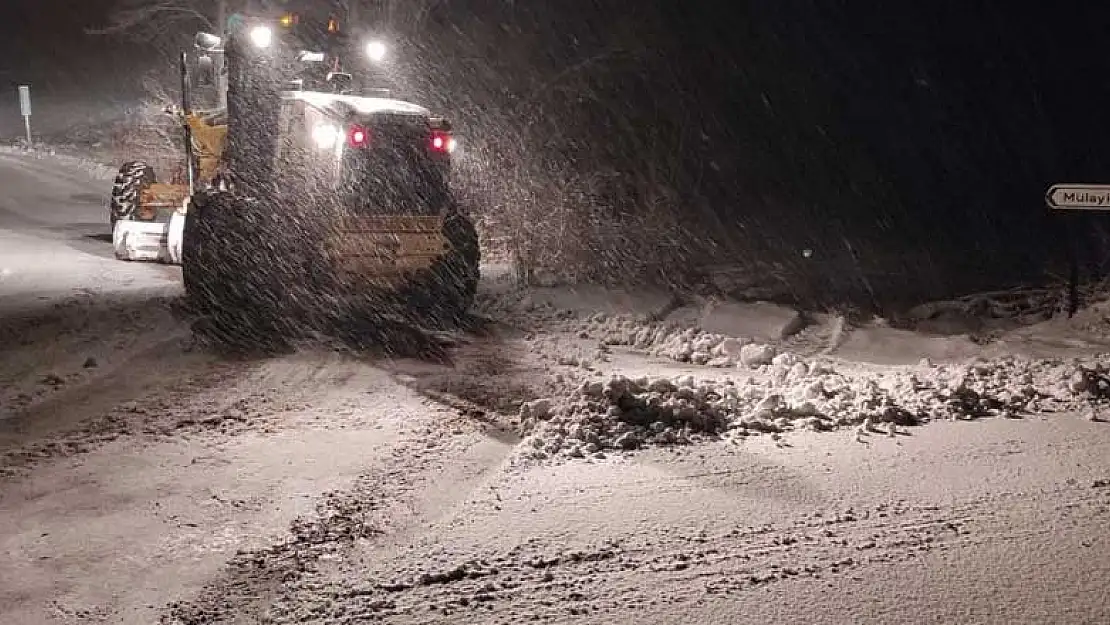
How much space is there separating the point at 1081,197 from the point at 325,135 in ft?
24.3

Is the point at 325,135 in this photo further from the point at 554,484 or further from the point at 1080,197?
the point at 1080,197

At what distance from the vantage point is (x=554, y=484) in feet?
18.3

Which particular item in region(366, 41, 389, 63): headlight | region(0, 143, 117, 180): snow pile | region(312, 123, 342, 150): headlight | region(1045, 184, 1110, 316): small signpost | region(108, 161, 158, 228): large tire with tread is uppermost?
region(366, 41, 389, 63): headlight

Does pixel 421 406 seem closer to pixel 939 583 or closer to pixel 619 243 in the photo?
pixel 939 583

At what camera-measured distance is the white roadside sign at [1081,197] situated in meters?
9.56

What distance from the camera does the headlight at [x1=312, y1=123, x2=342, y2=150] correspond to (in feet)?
33.8

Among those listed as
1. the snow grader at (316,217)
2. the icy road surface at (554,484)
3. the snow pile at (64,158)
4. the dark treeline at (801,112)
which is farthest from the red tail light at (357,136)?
the snow pile at (64,158)

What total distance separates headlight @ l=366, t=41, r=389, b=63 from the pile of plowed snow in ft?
20.6

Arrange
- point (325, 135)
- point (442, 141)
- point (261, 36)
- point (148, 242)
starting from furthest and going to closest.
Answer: point (148, 242)
point (261, 36)
point (442, 141)
point (325, 135)

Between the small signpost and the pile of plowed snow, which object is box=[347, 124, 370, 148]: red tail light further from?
the small signpost

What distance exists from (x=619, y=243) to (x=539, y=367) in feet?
17.9

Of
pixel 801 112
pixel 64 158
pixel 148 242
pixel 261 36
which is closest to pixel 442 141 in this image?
pixel 261 36

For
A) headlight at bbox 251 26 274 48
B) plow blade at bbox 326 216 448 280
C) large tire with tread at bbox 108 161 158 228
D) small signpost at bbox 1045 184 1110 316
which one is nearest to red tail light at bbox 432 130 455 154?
plow blade at bbox 326 216 448 280

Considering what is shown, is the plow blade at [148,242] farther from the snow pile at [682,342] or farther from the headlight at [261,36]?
the snow pile at [682,342]
